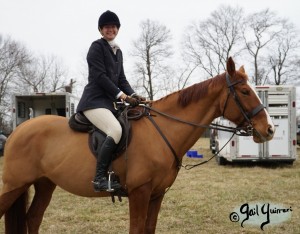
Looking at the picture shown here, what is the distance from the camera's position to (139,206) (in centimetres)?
377

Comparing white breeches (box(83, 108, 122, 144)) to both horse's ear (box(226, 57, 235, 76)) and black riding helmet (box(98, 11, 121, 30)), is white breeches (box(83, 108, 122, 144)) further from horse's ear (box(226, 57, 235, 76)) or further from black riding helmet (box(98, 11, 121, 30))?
horse's ear (box(226, 57, 235, 76))

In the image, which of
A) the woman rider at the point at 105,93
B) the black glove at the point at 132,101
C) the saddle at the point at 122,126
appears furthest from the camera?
the black glove at the point at 132,101

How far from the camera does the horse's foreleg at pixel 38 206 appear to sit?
184 inches

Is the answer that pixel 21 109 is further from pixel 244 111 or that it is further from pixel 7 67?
pixel 7 67

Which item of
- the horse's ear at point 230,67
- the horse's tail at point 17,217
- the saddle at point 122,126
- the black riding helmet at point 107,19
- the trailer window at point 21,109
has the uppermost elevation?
the black riding helmet at point 107,19

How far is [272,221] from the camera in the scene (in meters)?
6.24

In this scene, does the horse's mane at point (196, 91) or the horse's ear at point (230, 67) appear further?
the horse's mane at point (196, 91)

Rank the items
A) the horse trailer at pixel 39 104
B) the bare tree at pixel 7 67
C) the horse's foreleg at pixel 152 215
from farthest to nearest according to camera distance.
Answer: the bare tree at pixel 7 67
the horse trailer at pixel 39 104
the horse's foreleg at pixel 152 215

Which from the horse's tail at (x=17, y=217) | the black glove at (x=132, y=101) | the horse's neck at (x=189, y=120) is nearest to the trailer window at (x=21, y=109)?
the horse's tail at (x=17, y=217)

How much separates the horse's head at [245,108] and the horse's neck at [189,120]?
141 mm

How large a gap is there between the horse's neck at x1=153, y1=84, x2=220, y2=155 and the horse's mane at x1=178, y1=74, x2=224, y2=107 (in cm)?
4

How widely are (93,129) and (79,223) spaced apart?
114 inches

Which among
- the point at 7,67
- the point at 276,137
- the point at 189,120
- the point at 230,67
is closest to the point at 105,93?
the point at 189,120

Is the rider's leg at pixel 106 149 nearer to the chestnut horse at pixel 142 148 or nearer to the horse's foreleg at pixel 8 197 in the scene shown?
the chestnut horse at pixel 142 148
